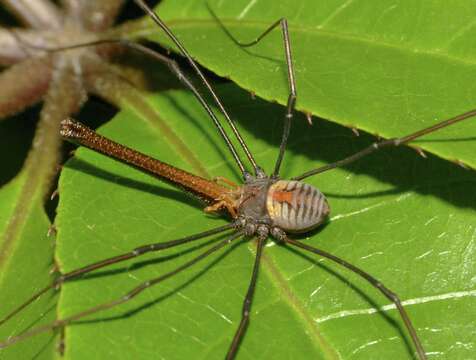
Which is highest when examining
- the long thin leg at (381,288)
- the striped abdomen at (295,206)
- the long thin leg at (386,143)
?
the long thin leg at (386,143)

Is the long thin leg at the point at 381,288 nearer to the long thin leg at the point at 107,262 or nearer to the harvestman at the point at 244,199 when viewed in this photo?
the harvestman at the point at 244,199

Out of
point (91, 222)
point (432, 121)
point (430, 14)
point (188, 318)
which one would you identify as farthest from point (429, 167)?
point (91, 222)

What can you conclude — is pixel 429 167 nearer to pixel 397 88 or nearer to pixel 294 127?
pixel 397 88

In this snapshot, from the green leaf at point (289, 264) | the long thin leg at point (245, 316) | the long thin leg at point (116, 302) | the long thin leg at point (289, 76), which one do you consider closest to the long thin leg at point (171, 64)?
the green leaf at point (289, 264)

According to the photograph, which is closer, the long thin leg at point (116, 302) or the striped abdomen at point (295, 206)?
the long thin leg at point (116, 302)

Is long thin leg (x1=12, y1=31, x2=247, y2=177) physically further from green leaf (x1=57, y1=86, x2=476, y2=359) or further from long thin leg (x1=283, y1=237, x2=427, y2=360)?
long thin leg (x1=283, y1=237, x2=427, y2=360)

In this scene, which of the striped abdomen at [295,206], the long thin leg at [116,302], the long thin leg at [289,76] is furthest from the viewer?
the striped abdomen at [295,206]
